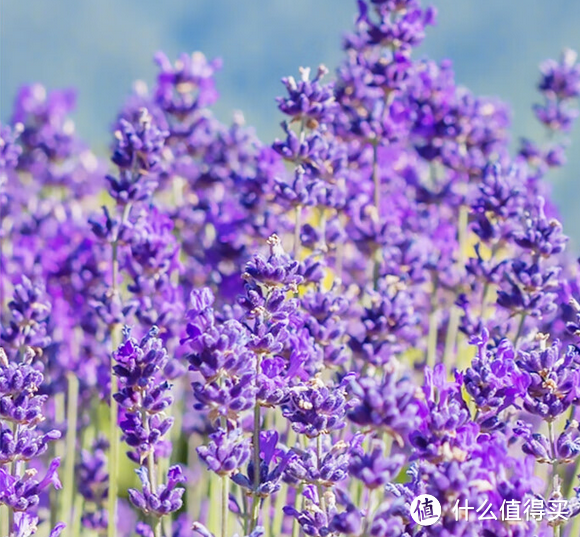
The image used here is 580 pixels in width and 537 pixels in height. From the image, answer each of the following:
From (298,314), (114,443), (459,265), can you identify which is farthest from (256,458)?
(459,265)

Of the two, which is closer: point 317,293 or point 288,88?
point 317,293

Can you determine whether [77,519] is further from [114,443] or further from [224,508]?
[224,508]

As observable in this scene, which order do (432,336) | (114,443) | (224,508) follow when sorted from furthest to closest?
(432,336), (114,443), (224,508)

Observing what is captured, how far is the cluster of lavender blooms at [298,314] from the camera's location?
157 centimetres

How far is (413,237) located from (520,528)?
63.6 inches

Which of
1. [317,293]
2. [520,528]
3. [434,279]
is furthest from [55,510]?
[520,528]

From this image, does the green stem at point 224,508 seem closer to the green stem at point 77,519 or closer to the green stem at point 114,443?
the green stem at point 114,443

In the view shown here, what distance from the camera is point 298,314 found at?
203cm

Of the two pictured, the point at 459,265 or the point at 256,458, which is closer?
the point at 256,458

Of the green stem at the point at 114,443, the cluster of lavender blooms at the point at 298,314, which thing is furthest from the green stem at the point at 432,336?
the green stem at the point at 114,443

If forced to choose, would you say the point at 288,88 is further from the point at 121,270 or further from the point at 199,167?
the point at 199,167

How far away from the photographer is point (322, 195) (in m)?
2.60

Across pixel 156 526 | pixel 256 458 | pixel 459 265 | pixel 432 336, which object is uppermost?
pixel 459 265

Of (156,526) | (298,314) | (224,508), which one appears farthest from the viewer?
(298,314)
